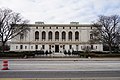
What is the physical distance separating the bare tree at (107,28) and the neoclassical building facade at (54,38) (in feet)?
126

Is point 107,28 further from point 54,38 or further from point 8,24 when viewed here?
point 54,38

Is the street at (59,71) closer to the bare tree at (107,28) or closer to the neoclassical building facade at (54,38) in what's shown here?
the bare tree at (107,28)

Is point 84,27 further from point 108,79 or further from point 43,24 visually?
point 108,79

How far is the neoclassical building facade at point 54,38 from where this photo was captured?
95256 millimetres

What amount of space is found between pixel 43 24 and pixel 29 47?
13.2 metres

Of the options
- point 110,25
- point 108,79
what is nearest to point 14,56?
point 110,25

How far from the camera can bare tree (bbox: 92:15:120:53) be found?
55.2 metres

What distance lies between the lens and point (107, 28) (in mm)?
55625

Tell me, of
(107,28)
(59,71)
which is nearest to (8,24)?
(107,28)

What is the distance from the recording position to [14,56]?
41906 millimetres

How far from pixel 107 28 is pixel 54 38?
149ft

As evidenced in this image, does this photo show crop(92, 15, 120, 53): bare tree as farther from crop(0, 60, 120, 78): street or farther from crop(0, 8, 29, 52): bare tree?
crop(0, 60, 120, 78): street

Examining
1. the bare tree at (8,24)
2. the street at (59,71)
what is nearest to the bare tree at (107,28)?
the bare tree at (8,24)

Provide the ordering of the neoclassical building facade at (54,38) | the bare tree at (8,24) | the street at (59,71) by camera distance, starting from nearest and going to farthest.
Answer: the street at (59,71), the bare tree at (8,24), the neoclassical building facade at (54,38)
